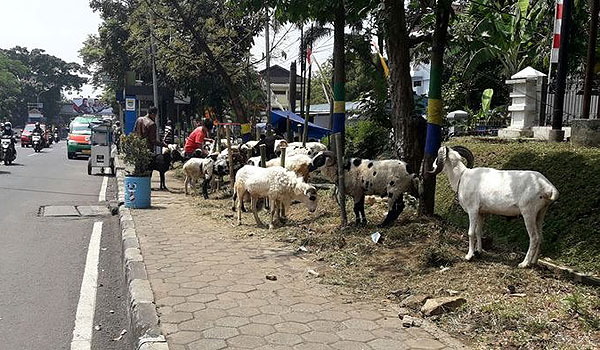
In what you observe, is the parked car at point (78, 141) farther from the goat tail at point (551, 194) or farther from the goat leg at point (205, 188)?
the goat tail at point (551, 194)

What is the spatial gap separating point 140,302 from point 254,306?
1.08 m

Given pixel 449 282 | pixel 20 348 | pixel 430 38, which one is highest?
pixel 430 38

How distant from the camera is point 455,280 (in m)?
5.34

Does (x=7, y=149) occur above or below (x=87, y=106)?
below

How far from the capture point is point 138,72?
30047 mm

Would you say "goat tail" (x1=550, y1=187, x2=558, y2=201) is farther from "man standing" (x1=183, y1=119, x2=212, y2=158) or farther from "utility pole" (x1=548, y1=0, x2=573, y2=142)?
"man standing" (x1=183, y1=119, x2=212, y2=158)

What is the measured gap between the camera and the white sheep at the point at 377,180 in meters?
7.75

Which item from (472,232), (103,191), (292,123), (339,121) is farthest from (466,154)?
(292,123)

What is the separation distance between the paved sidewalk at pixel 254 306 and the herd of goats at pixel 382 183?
1184 millimetres

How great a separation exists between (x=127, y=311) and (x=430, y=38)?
18.8 feet

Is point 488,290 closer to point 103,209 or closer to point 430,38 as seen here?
point 430,38

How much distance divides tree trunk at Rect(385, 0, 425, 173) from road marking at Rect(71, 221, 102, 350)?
465 centimetres

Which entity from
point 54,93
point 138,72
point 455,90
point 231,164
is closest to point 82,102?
point 54,93

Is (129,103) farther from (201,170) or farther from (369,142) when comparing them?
(369,142)
